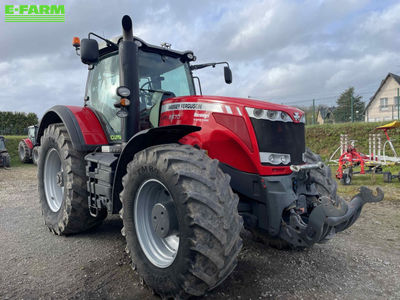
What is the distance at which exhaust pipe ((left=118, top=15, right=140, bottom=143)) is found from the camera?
3.22 m

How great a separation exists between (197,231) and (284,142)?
4.12 ft

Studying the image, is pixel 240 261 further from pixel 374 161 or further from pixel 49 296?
pixel 374 161

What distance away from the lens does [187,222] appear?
2.20 m

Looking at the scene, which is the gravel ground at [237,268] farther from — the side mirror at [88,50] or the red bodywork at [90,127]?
the side mirror at [88,50]

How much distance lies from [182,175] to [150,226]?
0.82m

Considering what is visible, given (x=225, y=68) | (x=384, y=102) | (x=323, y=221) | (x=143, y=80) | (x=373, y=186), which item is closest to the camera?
(x=323, y=221)

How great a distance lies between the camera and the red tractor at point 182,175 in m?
2.21

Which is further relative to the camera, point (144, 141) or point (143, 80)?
point (143, 80)

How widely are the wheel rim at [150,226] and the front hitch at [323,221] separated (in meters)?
0.99

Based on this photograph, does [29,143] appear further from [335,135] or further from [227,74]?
[335,135]

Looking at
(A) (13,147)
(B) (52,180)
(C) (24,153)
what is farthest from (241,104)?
(A) (13,147)

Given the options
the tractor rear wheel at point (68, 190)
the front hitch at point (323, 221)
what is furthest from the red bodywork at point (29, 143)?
the front hitch at point (323, 221)

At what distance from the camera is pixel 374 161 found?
914 cm

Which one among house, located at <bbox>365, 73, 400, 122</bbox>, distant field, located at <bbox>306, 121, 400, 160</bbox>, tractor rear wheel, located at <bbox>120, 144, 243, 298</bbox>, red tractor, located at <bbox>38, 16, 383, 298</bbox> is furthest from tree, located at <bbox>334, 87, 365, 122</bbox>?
tractor rear wheel, located at <bbox>120, 144, 243, 298</bbox>
